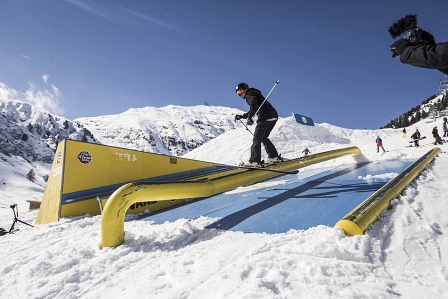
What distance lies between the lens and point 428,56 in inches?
95.0

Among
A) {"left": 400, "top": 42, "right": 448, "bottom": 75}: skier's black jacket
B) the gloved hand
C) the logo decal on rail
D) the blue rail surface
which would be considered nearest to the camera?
{"left": 400, "top": 42, "right": 448, "bottom": 75}: skier's black jacket

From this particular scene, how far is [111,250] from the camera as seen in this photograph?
280cm

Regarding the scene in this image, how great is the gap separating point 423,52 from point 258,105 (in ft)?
12.4

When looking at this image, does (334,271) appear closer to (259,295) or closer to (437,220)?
(259,295)

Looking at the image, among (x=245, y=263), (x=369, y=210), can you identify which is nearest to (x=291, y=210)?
(x=369, y=210)

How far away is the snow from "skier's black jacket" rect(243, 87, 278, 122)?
3.40 meters

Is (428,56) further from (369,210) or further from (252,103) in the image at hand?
(252,103)

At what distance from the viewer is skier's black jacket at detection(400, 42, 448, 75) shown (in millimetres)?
2316

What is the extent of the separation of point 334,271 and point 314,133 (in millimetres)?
36024

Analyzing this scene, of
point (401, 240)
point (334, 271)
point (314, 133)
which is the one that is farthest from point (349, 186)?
point (314, 133)

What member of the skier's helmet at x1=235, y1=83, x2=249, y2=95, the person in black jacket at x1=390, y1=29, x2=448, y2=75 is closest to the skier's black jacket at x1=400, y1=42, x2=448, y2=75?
the person in black jacket at x1=390, y1=29, x2=448, y2=75

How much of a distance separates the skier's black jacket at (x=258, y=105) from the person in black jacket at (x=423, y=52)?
131 inches

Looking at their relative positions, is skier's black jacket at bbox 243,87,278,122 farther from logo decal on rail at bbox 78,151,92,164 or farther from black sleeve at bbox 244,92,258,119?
logo decal on rail at bbox 78,151,92,164

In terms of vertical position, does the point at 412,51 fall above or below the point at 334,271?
above
